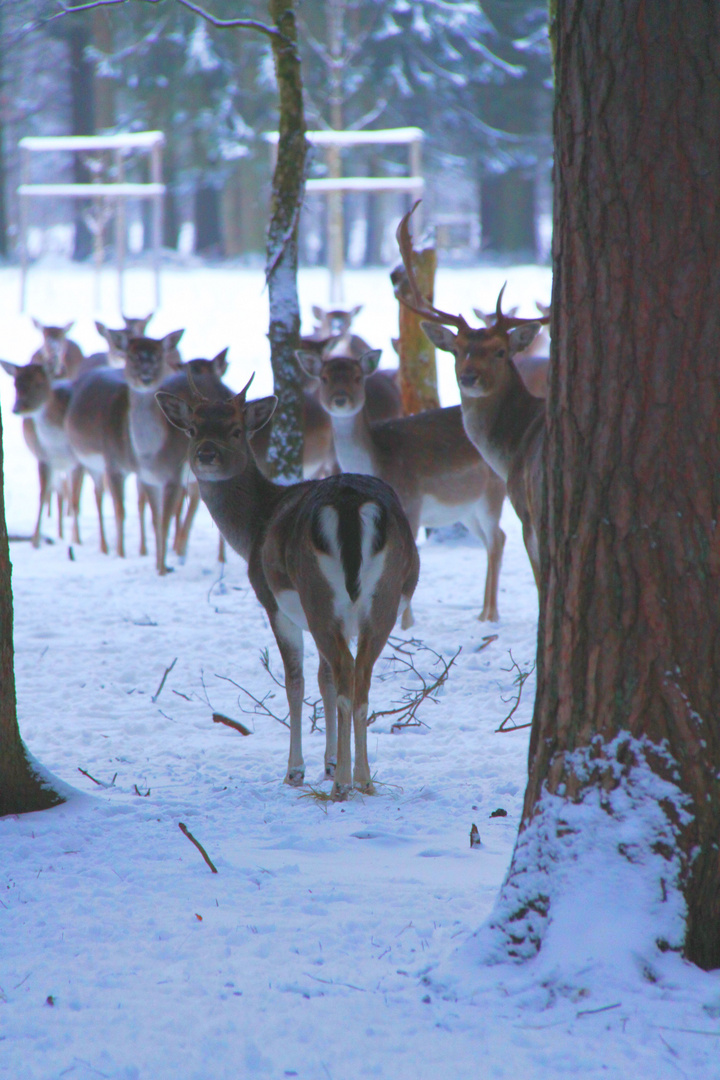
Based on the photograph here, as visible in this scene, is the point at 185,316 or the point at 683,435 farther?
the point at 185,316

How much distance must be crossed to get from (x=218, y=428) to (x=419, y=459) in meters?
2.90

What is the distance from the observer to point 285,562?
4852 millimetres

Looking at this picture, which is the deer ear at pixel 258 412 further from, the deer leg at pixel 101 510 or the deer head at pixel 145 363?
the deer leg at pixel 101 510

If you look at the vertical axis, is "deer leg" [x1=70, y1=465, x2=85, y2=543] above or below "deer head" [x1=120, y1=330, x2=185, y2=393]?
below

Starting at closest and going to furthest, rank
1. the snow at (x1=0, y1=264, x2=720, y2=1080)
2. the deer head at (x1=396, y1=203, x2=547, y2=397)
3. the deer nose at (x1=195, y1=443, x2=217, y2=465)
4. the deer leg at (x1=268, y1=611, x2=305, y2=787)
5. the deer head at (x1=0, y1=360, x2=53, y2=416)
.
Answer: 1. the snow at (x1=0, y1=264, x2=720, y2=1080)
2. the deer leg at (x1=268, y1=611, x2=305, y2=787)
3. the deer nose at (x1=195, y1=443, x2=217, y2=465)
4. the deer head at (x1=396, y1=203, x2=547, y2=397)
5. the deer head at (x1=0, y1=360, x2=53, y2=416)

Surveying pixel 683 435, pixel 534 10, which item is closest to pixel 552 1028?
pixel 683 435

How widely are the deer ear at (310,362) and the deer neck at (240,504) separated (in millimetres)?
2936

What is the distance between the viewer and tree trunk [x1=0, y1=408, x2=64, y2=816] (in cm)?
406

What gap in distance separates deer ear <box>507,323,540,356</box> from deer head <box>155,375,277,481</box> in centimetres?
189

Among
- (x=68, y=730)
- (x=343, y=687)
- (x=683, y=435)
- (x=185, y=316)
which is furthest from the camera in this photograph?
(x=185, y=316)

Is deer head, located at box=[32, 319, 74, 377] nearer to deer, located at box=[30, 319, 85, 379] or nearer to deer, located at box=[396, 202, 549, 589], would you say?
deer, located at box=[30, 319, 85, 379]

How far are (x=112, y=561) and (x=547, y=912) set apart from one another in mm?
8258

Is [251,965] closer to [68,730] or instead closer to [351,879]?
[351,879]

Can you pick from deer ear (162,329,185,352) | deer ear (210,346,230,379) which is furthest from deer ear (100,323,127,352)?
deer ear (210,346,230,379)
